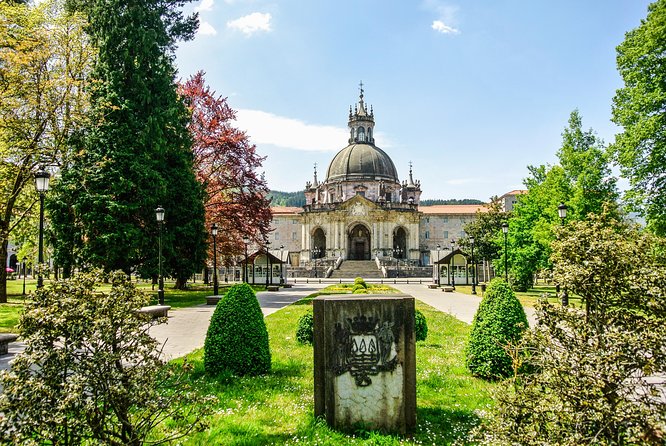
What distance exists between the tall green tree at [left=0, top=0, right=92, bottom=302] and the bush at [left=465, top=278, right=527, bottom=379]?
17996 mm

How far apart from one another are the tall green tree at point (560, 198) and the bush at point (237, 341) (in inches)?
866

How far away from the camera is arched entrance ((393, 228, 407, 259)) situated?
65.9 meters

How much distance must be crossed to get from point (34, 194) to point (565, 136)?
3375 centimetres

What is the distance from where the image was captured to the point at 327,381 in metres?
5.30

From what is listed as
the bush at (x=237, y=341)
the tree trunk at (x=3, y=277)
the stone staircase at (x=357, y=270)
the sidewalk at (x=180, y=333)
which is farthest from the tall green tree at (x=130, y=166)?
the stone staircase at (x=357, y=270)

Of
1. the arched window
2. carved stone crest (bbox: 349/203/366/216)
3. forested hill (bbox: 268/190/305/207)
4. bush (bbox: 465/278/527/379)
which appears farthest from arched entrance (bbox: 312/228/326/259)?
forested hill (bbox: 268/190/305/207)

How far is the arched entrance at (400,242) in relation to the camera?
65875 millimetres

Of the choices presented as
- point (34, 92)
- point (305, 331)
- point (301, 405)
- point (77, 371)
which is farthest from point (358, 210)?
point (77, 371)

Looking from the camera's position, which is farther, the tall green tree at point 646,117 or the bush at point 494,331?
the tall green tree at point 646,117

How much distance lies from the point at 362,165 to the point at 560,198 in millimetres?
45279

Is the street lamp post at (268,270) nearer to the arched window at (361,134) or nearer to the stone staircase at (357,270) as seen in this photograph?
the stone staircase at (357,270)

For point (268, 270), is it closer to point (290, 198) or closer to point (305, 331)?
point (305, 331)

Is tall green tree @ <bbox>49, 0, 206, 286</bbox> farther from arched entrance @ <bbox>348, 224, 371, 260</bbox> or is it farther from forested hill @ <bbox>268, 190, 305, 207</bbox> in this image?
forested hill @ <bbox>268, 190, 305, 207</bbox>

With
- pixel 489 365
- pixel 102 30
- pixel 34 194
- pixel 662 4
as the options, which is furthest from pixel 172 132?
pixel 662 4
